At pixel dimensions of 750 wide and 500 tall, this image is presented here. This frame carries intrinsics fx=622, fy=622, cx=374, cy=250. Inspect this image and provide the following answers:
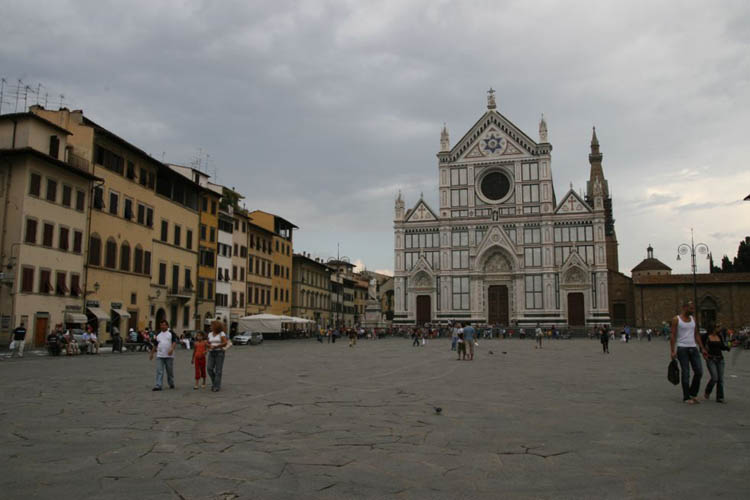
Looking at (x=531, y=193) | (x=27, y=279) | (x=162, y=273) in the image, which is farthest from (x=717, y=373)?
(x=531, y=193)

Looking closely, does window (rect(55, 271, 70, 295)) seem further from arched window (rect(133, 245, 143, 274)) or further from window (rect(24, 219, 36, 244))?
arched window (rect(133, 245, 143, 274))

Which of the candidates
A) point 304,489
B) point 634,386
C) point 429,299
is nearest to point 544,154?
point 429,299

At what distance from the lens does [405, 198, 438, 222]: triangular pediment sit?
222ft

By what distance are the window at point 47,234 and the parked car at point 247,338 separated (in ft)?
54.1

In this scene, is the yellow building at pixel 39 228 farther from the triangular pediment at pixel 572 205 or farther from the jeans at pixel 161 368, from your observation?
the triangular pediment at pixel 572 205

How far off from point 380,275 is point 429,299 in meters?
62.1

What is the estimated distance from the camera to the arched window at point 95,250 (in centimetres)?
3281

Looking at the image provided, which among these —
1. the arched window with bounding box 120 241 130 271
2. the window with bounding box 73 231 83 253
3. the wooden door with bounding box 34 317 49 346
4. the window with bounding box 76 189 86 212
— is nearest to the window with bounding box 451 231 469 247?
the arched window with bounding box 120 241 130 271

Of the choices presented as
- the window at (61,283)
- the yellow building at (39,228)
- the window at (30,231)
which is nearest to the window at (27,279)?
the yellow building at (39,228)

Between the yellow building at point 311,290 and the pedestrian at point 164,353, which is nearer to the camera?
the pedestrian at point 164,353

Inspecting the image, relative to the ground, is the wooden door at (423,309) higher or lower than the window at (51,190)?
lower

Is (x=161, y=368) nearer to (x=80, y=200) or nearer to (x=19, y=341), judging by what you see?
(x=19, y=341)

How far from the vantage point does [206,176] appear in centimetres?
4872

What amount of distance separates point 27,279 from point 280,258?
115ft
